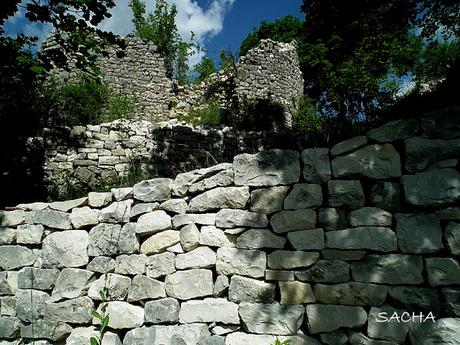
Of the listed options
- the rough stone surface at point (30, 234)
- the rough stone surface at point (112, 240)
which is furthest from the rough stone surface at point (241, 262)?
the rough stone surface at point (30, 234)

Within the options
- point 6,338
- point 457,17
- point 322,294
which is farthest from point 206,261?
point 457,17

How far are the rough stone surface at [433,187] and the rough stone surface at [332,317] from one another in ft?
3.05

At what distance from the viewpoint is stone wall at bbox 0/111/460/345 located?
2457 millimetres

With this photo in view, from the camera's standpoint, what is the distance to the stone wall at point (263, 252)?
2.46 meters

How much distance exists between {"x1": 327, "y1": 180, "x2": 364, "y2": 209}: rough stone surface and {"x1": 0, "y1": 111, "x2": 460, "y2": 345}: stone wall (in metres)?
0.01

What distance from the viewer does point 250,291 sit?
2750mm

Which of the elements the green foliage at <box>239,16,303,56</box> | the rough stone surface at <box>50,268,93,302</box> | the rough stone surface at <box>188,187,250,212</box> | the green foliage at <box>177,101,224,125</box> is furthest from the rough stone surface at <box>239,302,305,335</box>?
the green foliage at <box>239,16,303,56</box>

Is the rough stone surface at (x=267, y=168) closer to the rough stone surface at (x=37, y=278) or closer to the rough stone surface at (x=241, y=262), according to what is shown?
the rough stone surface at (x=241, y=262)

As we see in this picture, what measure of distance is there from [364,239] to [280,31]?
879 inches

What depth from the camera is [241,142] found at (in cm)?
679

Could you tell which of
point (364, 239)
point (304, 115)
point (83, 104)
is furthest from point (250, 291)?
point (304, 115)

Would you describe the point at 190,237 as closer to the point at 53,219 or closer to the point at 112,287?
the point at 112,287

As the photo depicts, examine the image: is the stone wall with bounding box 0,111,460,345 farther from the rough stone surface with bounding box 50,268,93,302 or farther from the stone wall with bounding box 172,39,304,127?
the stone wall with bounding box 172,39,304,127

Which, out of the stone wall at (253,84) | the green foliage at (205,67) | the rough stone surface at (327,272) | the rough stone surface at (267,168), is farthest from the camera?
the green foliage at (205,67)
